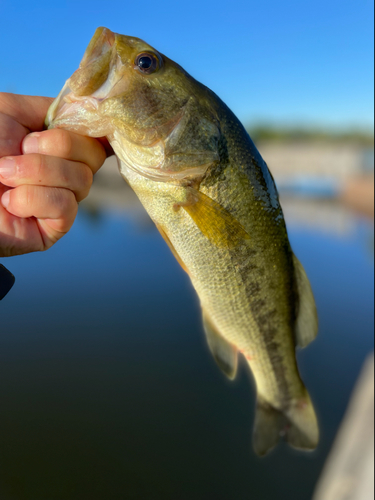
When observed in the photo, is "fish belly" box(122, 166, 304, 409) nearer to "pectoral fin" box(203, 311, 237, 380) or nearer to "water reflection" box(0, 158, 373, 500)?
"pectoral fin" box(203, 311, 237, 380)

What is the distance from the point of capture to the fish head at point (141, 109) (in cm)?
130

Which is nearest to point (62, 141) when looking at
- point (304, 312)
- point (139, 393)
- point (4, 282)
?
point (4, 282)

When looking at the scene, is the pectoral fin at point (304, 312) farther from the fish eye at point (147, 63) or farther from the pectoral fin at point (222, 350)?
the fish eye at point (147, 63)

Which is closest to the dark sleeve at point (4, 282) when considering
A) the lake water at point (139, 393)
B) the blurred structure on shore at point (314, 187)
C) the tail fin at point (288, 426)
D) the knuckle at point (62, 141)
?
the knuckle at point (62, 141)

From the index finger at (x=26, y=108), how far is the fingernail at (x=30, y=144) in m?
0.15

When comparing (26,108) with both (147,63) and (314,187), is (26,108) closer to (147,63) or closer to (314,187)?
(147,63)

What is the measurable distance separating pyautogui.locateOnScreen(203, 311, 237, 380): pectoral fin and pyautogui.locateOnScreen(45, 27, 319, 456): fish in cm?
4

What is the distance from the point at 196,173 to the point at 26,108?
2.59 ft

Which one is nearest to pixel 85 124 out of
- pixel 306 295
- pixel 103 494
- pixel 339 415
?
pixel 306 295

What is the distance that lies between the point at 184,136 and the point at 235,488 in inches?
180

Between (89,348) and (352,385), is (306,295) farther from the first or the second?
(89,348)

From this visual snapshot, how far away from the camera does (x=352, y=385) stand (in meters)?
5.71

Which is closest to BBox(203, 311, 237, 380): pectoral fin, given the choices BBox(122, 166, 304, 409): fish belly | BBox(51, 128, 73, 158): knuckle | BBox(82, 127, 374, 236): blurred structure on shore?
BBox(122, 166, 304, 409): fish belly

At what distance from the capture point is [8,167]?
1306 mm
